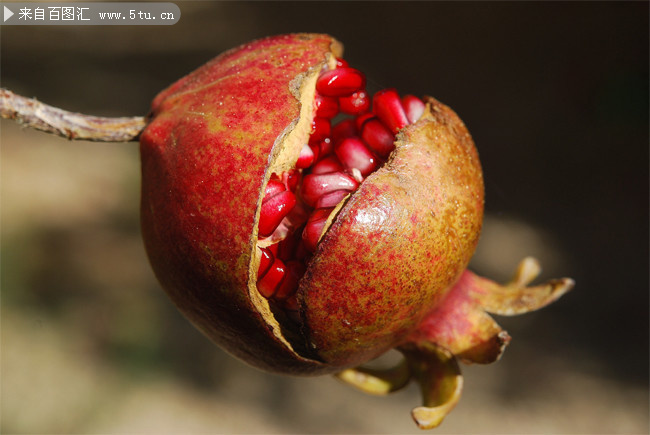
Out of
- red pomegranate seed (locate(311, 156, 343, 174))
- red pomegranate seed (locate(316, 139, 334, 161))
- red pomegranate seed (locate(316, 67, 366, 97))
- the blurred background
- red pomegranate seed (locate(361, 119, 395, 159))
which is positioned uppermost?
red pomegranate seed (locate(316, 67, 366, 97))

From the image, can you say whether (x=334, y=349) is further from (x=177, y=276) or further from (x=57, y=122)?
(x=57, y=122)

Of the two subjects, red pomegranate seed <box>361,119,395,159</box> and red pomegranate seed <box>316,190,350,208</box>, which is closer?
red pomegranate seed <box>316,190,350,208</box>

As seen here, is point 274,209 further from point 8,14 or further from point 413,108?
point 8,14

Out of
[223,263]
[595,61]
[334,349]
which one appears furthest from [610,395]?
[223,263]

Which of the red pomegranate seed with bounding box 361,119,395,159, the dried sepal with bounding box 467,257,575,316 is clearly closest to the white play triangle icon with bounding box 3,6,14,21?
the red pomegranate seed with bounding box 361,119,395,159

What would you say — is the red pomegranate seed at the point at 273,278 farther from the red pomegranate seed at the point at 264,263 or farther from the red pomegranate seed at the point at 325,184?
the red pomegranate seed at the point at 325,184

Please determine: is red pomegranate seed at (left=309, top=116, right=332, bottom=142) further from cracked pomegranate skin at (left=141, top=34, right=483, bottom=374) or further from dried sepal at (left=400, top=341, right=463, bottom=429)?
dried sepal at (left=400, top=341, right=463, bottom=429)
